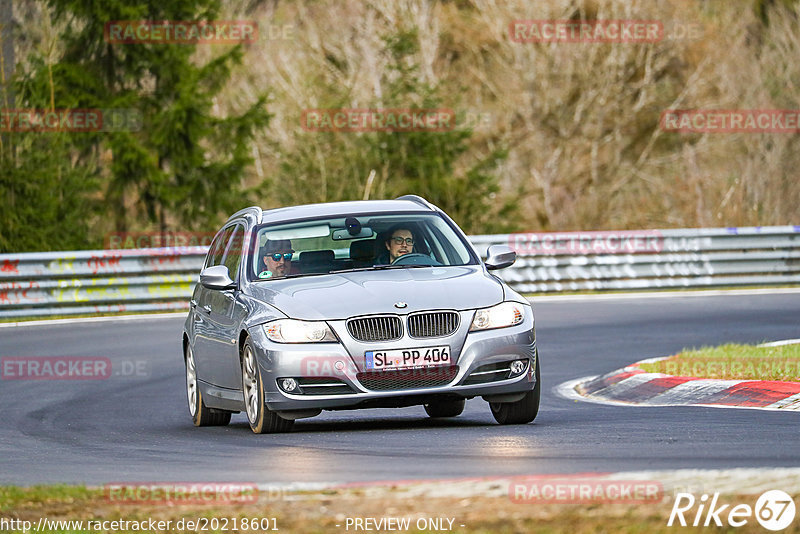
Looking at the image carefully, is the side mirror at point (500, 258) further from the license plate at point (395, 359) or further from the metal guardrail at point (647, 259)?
the metal guardrail at point (647, 259)

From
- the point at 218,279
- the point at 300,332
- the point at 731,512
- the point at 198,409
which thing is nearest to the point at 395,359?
the point at 300,332

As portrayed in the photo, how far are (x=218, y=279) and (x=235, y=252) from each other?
89 cm

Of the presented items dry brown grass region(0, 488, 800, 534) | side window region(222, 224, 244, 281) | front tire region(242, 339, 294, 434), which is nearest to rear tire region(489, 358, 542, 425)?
front tire region(242, 339, 294, 434)

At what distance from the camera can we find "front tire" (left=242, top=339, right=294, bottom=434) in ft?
33.5

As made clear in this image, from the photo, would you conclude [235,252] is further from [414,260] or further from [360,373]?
[360,373]

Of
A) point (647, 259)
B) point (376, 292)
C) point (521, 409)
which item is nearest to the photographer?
point (376, 292)

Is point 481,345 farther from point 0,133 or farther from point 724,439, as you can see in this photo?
point 0,133

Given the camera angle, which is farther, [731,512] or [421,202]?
[421,202]

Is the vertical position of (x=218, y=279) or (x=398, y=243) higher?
(x=398, y=243)

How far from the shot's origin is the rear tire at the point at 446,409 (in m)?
11.7

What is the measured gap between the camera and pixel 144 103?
3675cm

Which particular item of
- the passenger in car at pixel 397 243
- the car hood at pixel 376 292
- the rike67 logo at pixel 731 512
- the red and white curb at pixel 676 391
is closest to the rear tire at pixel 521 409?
the car hood at pixel 376 292

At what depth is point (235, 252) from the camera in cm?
1185

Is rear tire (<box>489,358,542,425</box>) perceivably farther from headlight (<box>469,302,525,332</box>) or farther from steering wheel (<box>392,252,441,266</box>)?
steering wheel (<box>392,252,441,266</box>)
